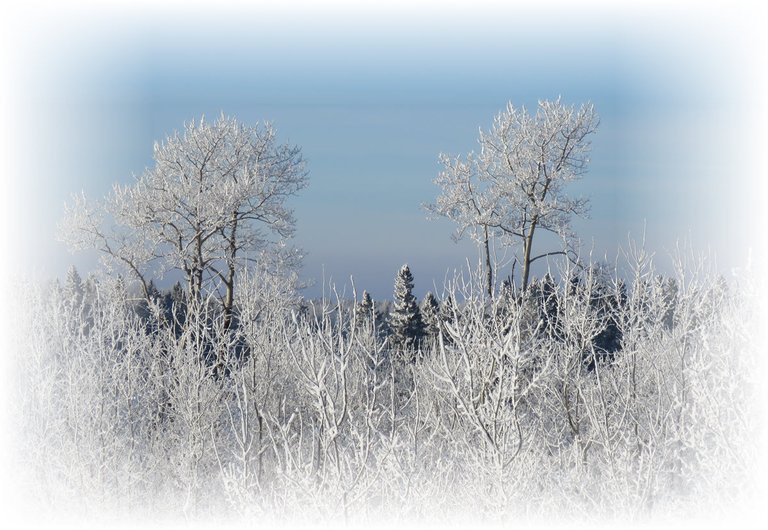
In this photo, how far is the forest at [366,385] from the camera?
8969mm

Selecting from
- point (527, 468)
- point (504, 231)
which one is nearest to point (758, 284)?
point (527, 468)

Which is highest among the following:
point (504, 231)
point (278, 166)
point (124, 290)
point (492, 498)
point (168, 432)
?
point (278, 166)

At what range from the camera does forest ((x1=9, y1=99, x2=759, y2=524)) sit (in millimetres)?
8969

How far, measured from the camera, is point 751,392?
11242 mm

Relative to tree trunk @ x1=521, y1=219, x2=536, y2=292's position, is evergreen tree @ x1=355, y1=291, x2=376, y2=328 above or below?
below

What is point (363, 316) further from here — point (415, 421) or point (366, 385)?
point (366, 385)

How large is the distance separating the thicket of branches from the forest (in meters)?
0.08

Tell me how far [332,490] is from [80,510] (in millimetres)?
7451

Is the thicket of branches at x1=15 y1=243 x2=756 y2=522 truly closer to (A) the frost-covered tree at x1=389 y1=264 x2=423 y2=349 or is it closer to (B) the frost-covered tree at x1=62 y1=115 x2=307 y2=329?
(B) the frost-covered tree at x1=62 y1=115 x2=307 y2=329

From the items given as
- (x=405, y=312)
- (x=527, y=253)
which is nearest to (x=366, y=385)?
(x=527, y=253)

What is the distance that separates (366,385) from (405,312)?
40.0 meters

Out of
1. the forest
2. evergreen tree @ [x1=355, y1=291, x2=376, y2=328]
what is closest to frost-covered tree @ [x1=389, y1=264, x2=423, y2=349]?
evergreen tree @ [x1=355, y1=291, x2=376, y2=328]

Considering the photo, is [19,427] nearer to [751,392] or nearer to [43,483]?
[43,483]

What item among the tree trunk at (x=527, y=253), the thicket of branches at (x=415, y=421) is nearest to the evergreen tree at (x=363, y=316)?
the thicket of branches at (x=415, y=421)
